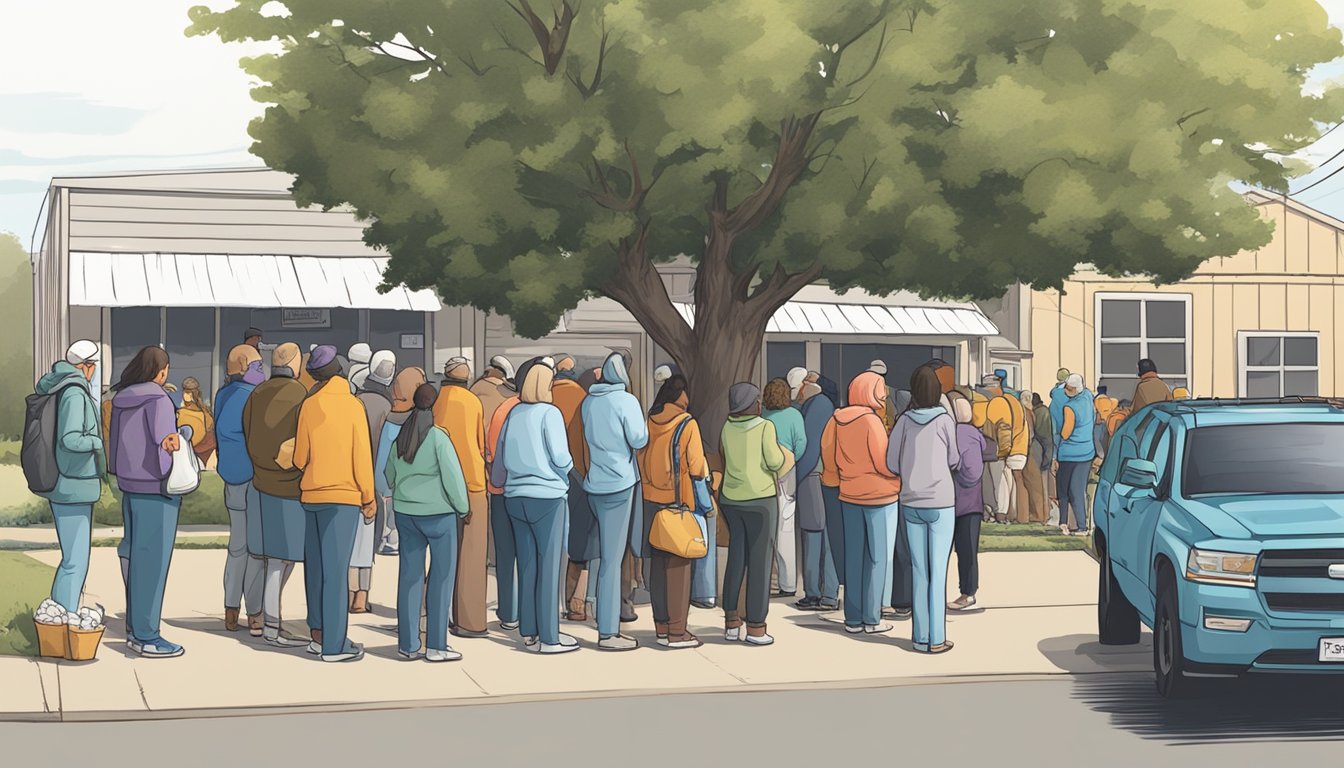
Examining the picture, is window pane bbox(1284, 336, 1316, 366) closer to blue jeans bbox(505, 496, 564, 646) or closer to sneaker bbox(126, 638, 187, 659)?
blue jeans bbox(505, 496, 564, 646)

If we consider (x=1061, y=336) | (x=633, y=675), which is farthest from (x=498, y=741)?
(x=1061, y=336)

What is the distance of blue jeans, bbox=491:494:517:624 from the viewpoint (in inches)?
514

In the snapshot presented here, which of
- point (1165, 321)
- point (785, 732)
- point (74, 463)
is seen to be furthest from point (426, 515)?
point (1165, 321)

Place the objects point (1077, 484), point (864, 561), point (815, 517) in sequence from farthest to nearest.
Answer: point (1077, 484), point (815, 517), point (864, 561)

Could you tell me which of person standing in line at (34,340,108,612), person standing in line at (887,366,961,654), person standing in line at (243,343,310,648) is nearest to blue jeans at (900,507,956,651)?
person standing in line at (887,366,961,654)

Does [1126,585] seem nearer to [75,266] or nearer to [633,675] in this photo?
[633,675]

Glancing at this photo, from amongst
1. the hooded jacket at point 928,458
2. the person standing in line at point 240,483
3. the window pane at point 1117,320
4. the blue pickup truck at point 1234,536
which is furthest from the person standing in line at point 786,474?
the window pane at point 1117,320

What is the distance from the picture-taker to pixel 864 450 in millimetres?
12805

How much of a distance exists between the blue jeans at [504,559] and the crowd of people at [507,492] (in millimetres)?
24

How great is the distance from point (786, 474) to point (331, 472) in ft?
12.7

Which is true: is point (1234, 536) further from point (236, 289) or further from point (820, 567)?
point (236, 289)

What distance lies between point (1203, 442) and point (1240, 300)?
2622 centimetres

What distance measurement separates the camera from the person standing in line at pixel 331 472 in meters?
11.6

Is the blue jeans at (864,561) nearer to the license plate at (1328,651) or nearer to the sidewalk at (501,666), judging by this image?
the sidewalk at (501,666)
